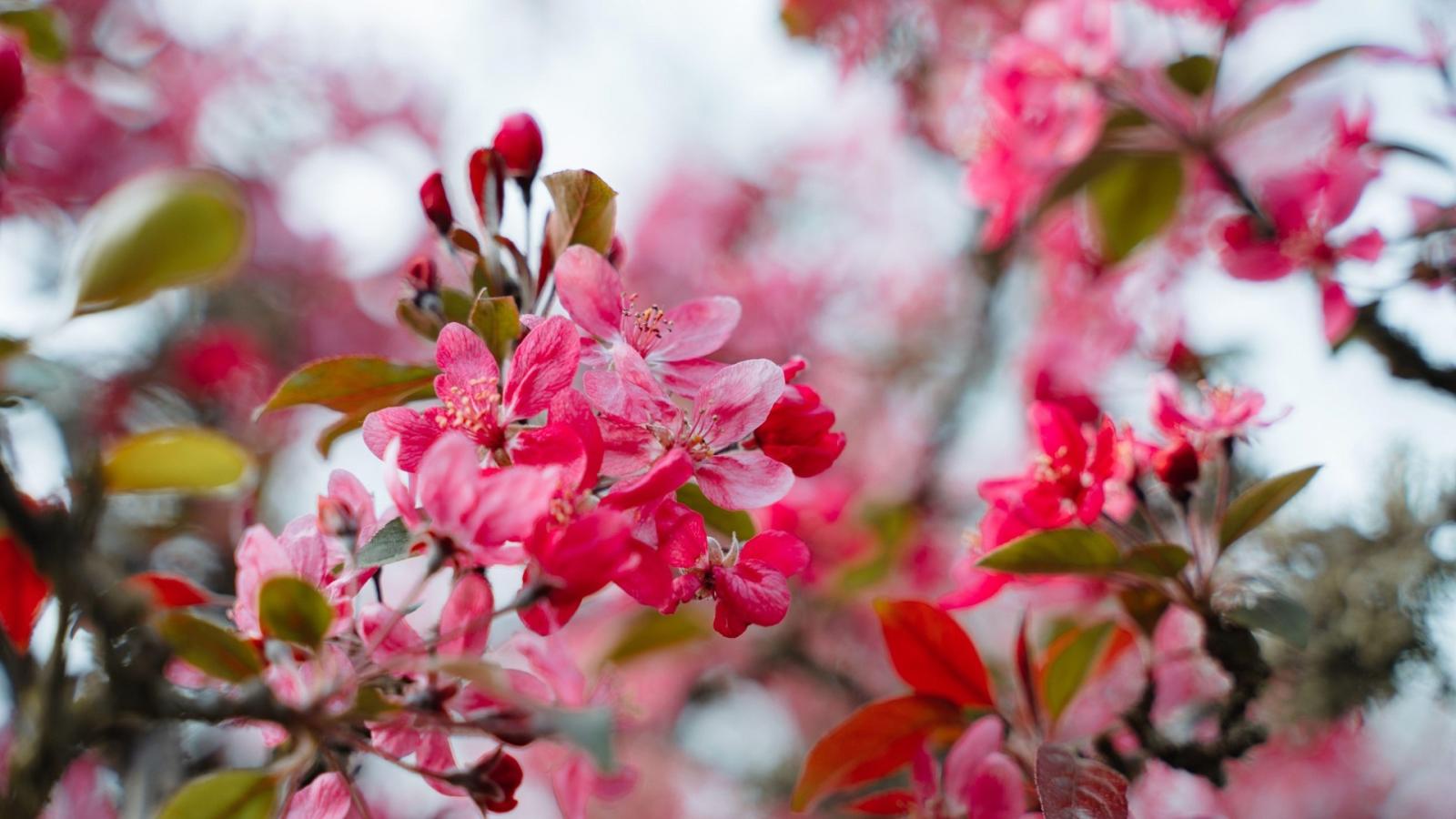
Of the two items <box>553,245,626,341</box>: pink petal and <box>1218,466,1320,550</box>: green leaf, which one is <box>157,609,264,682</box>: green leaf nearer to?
<box>553,245,626,341</box>: pink petal

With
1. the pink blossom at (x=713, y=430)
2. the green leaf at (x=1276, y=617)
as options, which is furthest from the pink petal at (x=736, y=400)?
the green leaf at (x=1276, y=617)

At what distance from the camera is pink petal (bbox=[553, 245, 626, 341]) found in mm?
665

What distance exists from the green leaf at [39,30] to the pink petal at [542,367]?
0.76 metres

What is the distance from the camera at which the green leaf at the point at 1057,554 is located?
73cm

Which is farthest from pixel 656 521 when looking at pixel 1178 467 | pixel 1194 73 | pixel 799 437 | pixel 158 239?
pixel 1194 73

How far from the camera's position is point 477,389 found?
2.09 feet

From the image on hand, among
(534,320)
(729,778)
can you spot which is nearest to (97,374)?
(729,778)

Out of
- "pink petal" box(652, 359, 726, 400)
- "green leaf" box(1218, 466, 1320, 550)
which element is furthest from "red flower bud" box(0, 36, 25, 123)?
"green leaf" box(1218, 466, 1320, 550)

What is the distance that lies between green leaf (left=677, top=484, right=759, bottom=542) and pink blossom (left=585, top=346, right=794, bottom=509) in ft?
0.27

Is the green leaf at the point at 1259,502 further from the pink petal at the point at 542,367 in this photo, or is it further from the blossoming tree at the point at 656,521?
the pink petal at the point at 542,367

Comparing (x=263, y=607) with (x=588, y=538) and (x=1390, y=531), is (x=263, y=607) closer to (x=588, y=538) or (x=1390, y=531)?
(x=588, y=538)

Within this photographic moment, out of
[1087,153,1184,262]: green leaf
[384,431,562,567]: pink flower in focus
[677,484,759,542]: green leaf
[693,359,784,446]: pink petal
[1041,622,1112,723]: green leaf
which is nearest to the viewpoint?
[384,431,562,567]: pink flower in focus

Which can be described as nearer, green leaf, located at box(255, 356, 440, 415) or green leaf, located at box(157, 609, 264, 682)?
green leaf, located at box(157, 609, 264, 682)

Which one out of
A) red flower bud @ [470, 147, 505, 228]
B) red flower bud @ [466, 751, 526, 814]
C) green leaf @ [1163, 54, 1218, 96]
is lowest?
red flower bud @ [466, 751, 526, 814]
